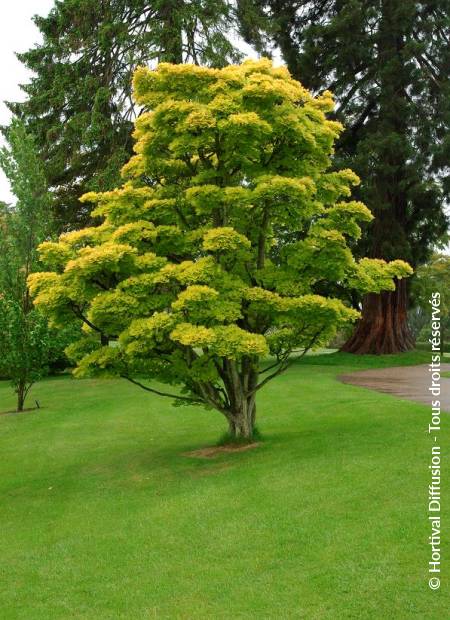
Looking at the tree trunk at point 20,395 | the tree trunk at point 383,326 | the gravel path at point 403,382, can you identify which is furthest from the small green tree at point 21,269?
the tree trunk at point 383,326

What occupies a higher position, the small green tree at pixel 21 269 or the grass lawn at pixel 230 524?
the small green tree at pixel 21 269

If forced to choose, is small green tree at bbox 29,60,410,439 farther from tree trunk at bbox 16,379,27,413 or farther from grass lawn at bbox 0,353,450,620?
tree trunk at bbox 16,379,27,413

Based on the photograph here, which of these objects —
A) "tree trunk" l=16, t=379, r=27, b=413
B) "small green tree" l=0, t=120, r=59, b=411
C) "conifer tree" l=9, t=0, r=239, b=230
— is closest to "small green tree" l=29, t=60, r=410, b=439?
"small green tree" l=0, t=120, r=59, b=411

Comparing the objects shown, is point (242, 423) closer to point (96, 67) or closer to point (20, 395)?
point (20, 395)

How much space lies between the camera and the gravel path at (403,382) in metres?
16.7

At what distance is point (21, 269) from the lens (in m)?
21.0

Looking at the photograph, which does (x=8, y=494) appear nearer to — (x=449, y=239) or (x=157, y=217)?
(x=157, y=217)

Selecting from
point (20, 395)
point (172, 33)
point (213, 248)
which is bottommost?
point (20, 395)

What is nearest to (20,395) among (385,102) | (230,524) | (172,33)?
(172,33)

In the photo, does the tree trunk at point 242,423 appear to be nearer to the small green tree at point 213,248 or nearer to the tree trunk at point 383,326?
the small green tree at point 213,248

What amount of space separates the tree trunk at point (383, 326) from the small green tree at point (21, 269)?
48.2 ft

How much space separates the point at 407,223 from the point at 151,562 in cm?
2601

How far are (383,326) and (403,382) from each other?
9567 mm

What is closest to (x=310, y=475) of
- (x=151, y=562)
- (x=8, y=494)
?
(x=151, y=562)
